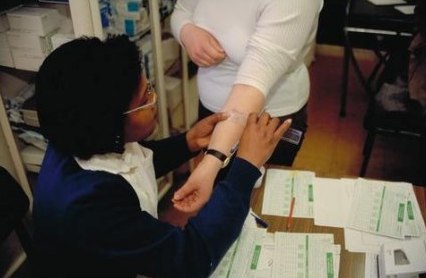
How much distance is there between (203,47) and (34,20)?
74cm

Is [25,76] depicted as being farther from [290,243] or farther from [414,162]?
[414,162]

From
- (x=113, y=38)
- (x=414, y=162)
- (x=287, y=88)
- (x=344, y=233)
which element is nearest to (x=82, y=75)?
(x=113, y=38)

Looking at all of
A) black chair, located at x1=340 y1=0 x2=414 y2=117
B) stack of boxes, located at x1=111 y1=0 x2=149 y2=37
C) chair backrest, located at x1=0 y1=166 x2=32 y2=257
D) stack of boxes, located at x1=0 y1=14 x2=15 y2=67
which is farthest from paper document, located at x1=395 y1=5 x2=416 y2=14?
chair backrest, located at x1=0 y1=166 x2=32 y2=257

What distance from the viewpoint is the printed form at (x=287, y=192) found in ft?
3.83

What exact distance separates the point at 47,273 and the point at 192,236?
372 millimetres

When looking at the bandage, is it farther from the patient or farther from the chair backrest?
the chair backrest

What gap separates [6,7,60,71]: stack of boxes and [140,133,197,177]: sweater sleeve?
64cm

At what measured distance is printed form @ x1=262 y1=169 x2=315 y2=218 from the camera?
1.17 metres

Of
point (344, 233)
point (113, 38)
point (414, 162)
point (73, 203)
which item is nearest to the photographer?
point (73, 203)

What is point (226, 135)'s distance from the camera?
1.05m

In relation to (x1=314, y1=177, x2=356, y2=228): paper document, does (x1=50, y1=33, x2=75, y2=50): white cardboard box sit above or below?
above

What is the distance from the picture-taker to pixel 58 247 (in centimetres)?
92

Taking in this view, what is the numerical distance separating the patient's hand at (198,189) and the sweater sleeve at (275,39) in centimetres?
23

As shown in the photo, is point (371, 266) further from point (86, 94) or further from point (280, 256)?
point (86, 94)
